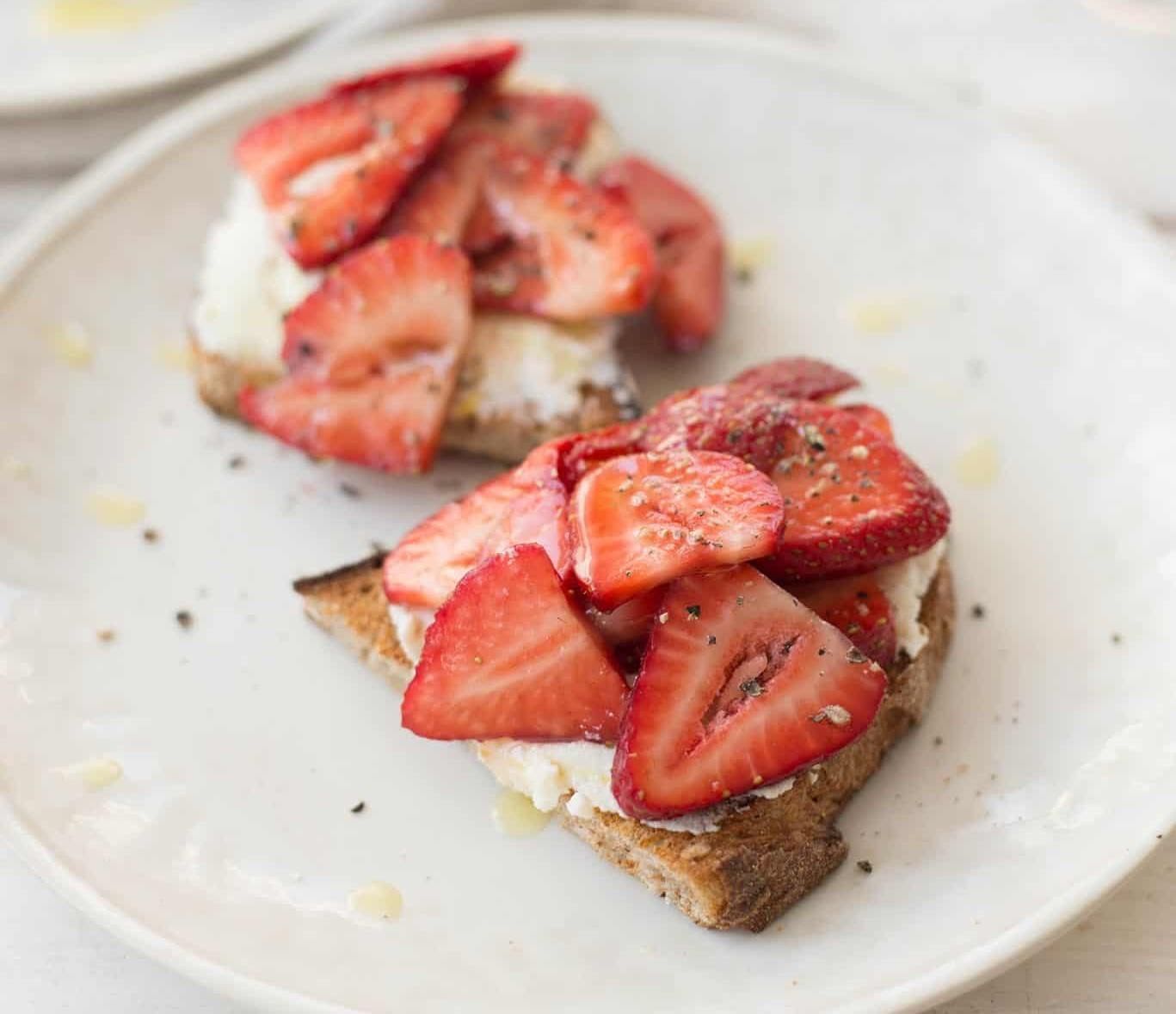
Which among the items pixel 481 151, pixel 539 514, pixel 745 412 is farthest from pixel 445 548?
pixel 481 151

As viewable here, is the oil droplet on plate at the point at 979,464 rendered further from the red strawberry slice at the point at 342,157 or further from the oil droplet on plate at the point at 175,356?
the oil droplet on plate at the point at 175,356

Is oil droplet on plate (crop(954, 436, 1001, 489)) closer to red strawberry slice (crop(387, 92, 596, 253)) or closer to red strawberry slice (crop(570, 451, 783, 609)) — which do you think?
red strawberry slice (crop(570, 451, 783, 609))

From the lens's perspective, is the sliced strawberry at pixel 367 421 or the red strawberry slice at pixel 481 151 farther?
the red strawberry slice at pixel 481 151

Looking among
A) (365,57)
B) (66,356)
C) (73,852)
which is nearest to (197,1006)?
(73,852)

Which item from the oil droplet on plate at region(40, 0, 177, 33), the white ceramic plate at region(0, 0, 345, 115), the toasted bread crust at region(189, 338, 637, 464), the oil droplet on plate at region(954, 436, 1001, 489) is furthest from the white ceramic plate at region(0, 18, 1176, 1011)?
the oil droplet on plate at region(40, 0, 177, 33)

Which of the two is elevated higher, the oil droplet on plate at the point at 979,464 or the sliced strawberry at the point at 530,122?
the sliced strawberry at the point at 530,122

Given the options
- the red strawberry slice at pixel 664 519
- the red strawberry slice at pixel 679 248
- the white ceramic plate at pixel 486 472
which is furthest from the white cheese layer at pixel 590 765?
the red strawberry slice at pixel 679 248

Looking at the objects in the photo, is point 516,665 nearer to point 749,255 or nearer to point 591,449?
point 591,449
